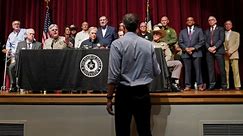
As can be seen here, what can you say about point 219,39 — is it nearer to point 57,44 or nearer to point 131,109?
point 57,44

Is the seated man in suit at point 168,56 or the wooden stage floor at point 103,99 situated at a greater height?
the seated man in suit at point 168,56

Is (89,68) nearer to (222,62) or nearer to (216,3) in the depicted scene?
(222,62)

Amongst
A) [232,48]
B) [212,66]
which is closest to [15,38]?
[212,66]

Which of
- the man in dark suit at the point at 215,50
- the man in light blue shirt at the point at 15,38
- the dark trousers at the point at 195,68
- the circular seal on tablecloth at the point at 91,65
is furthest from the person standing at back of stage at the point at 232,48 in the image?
the man in light blue shirt at the point at 15,38

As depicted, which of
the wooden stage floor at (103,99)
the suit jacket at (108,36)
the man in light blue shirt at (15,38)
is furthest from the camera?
the man in light blue shirt at (15,38)

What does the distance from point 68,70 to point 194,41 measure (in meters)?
2.89

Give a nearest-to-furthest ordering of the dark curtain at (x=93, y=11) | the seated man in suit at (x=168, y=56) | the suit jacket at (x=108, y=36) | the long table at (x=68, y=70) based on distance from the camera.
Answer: the long table at (x=68, y=70) < the seated man in suit at (x=168, y=56) < the suit jacket at (x=108, y=36) < the dark curtain at (x=93, y=11)

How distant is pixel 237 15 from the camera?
27.9 ft

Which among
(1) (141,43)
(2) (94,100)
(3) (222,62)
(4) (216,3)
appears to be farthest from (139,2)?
(1) (141,43)

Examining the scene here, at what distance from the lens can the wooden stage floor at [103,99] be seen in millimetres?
4168

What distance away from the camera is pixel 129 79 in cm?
331

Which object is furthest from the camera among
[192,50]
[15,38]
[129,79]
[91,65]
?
[15,38]

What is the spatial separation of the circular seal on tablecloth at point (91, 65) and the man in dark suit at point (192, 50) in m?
2.36

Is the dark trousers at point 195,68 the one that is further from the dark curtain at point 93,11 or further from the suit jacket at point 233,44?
the dark curtain at point 93,11
